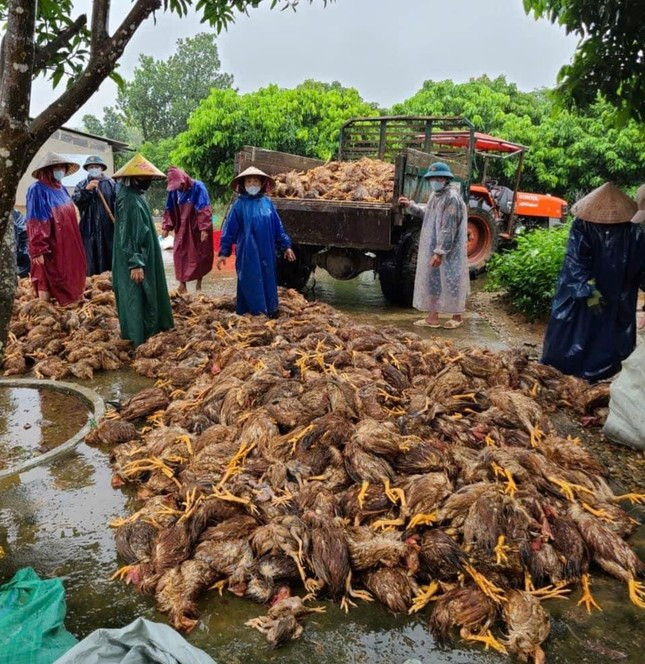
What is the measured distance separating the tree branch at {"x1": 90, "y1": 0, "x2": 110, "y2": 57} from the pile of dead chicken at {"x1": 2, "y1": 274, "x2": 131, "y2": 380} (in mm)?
3860

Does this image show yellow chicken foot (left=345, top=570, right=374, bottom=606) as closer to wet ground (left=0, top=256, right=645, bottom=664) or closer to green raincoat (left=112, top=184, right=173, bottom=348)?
wet ground (left=0, top=256, right=645, bottom=664)

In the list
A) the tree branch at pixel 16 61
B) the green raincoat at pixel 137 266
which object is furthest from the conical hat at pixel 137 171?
the tree branch at pixel 16 61

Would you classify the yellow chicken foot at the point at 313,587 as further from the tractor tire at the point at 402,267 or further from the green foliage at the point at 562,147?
the green foliage at the point at 562,147

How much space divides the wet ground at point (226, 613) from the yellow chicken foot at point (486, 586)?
24 centimetres

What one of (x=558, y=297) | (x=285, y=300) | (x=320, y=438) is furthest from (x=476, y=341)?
(x=320, y=438)

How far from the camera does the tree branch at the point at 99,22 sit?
8.73ft

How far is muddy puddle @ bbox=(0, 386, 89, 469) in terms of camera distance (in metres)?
4.42

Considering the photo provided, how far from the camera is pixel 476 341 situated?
288 inches

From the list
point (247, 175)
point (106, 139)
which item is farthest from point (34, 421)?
point (106, 139)

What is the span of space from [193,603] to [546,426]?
2.69 m

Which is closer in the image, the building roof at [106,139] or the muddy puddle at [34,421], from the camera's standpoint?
the muddy puddle at [34,421]

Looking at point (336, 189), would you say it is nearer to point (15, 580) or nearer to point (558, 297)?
point (558, 297)

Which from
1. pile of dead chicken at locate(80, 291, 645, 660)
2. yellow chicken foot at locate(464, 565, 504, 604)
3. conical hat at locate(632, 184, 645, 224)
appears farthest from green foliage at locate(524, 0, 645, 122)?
yellow chicken foot at locate(464, 565, 504, 604)

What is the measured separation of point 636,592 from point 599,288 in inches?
127
